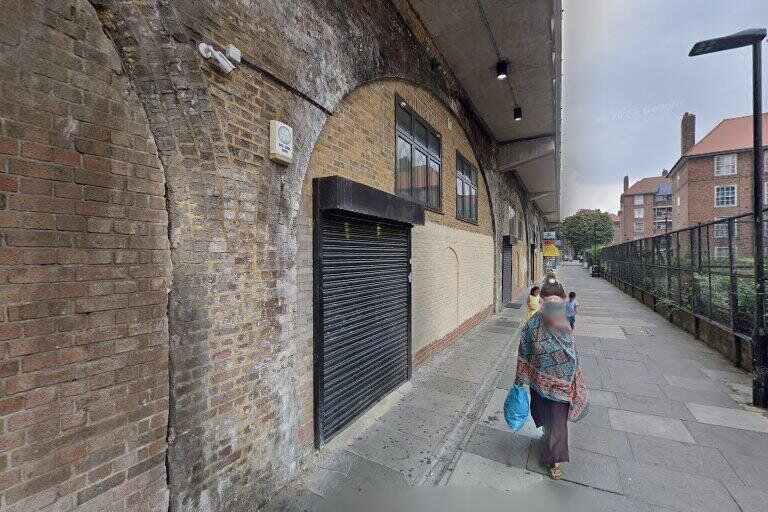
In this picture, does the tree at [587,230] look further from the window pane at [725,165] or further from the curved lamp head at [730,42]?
the curved lamp head at [730,42]

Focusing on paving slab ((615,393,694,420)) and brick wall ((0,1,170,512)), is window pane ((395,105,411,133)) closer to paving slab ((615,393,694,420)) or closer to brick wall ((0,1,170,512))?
brick wall ((0,1,170,512))

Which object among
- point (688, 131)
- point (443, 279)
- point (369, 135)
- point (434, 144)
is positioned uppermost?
point (688, 131)

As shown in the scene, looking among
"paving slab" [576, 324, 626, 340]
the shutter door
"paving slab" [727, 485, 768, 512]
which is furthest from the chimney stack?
"paving slab" [727, 485, 768, 512]

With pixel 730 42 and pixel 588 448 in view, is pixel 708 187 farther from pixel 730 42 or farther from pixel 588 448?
pixel 588 448

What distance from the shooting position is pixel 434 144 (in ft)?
25.2

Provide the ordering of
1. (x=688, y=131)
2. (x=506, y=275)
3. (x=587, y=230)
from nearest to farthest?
1. (x=506, y=275)
2. (x=688, y=131)
3. (x=587, y=230)

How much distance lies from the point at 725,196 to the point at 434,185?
4210cm

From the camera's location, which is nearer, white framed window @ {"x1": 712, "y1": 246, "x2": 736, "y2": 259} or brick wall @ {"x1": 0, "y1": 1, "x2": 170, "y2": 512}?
brick wall @ {"x1": 0, "y1": 1, "x2": 170, "y2": 512}

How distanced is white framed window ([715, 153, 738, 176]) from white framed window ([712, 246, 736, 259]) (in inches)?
1459

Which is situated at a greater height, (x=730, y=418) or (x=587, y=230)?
(x=587, y=230)

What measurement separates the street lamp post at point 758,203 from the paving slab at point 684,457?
1.81 meters

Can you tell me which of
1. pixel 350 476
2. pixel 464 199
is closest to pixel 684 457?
pixel 350 476

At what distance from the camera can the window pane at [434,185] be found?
7.40 m

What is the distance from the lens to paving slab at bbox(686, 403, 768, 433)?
14.1 ft
